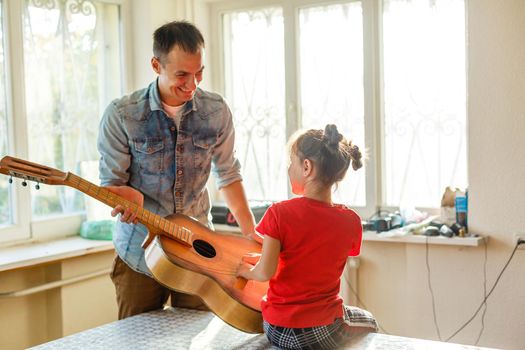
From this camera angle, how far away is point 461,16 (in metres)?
3.14

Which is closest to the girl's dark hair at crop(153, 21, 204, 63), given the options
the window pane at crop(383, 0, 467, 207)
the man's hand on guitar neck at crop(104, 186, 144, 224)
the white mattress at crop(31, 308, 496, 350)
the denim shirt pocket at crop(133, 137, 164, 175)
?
the denim shirt pocket at crop(133, 137, 164, 175)

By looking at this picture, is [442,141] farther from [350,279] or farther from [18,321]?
[18,321]

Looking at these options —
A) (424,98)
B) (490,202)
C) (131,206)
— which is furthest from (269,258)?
(424,98)

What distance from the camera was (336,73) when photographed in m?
3.48

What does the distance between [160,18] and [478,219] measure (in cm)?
200

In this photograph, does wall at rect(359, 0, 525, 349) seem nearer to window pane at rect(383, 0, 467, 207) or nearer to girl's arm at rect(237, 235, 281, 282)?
window pane at rect(383, 0, 467, 207)

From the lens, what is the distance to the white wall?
285 centimetres

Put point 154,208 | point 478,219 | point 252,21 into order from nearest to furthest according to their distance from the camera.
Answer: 1. point 154,208
2. point 478,219
3. point 252,21

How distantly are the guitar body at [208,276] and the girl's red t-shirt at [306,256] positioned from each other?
128mm

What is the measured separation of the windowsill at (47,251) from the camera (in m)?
2.83

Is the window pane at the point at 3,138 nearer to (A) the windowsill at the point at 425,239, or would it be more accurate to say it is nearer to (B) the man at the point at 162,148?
(B) the man at the point at 162,148

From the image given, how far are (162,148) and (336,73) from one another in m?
1.59

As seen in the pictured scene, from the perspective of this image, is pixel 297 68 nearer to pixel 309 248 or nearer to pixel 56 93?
pixel 56 93

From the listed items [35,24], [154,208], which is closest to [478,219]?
[154,208]
